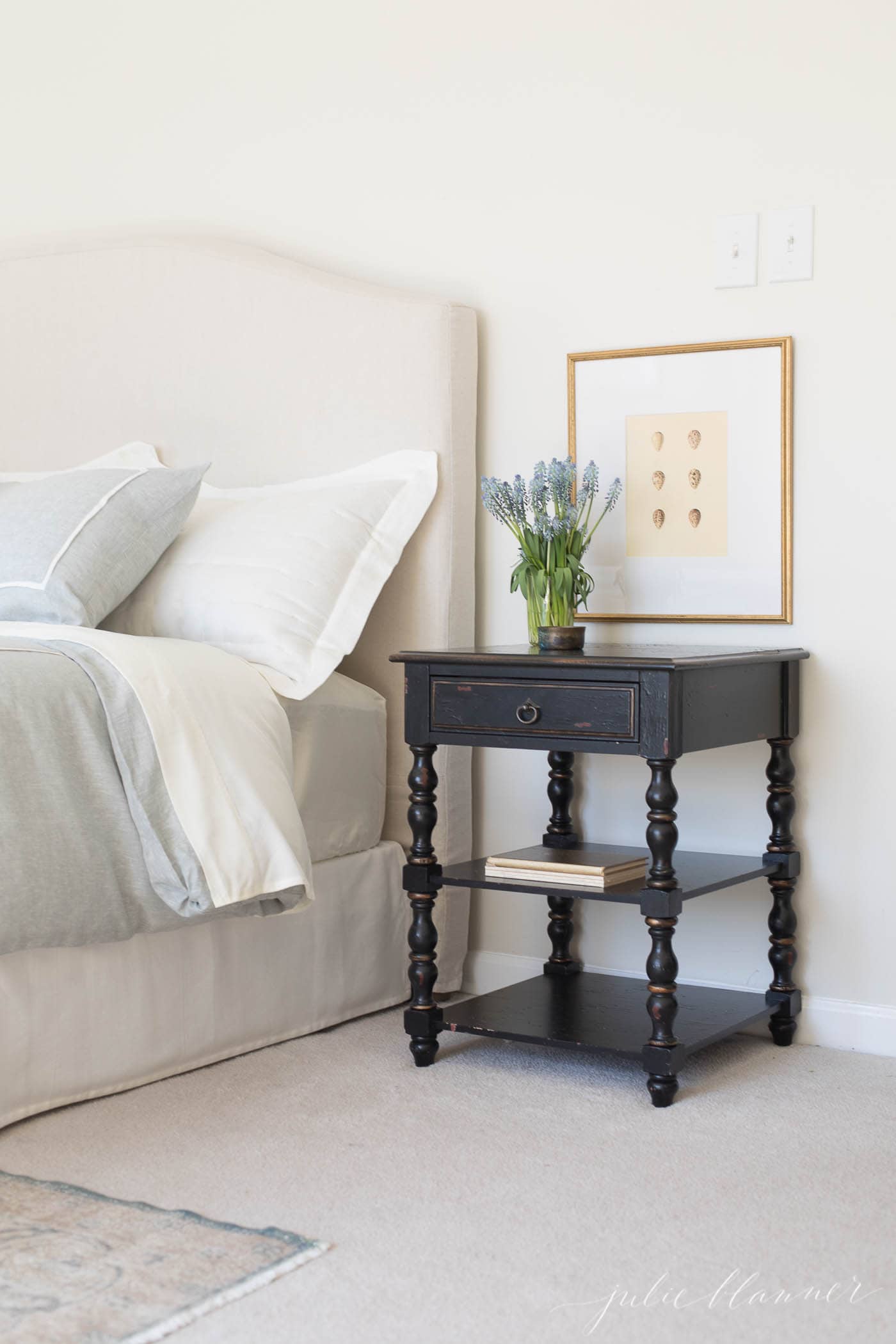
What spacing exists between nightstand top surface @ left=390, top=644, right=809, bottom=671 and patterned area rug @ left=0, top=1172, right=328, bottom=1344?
936 millimetres

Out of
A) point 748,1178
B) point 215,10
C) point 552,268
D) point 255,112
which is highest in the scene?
point 215,10

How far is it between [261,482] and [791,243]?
1.12 m

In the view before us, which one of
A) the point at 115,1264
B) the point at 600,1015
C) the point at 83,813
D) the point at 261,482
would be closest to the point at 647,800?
the point at 600,1015

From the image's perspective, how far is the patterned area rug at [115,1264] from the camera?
1.40 m

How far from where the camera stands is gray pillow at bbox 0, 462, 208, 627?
2.46m

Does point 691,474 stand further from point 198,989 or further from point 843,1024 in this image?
point 198,989

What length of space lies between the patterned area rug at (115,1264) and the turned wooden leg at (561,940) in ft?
3.75

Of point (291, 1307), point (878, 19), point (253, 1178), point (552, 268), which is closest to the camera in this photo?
point (291, 1307)

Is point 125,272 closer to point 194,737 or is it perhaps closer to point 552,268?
point 552,268

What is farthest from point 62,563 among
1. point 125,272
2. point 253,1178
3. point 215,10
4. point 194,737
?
point 215,10

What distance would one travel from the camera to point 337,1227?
166 cm

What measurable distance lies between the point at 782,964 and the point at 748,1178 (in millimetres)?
662

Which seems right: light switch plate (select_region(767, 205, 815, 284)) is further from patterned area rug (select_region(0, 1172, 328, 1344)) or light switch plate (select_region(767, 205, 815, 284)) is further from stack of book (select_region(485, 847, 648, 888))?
patterned area rug (select_region(0, 1172, 328, 1344))

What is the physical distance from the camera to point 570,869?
228cm
